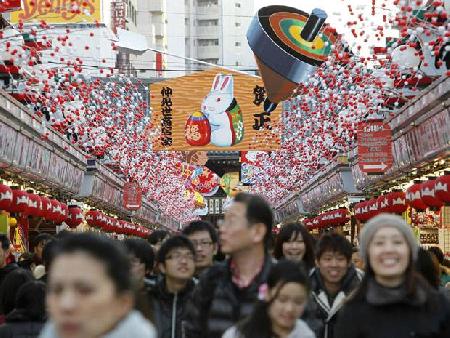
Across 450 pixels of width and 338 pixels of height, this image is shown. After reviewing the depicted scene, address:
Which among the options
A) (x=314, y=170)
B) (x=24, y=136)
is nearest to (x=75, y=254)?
(x=24, y=136)

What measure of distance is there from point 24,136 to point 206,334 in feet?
45.8

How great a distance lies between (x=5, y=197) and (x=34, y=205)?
2.59 meters

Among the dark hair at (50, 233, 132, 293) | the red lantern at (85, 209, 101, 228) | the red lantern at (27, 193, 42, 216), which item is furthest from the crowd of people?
the red lantern at (85, 209, 101, 228)

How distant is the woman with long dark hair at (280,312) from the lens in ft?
15.3

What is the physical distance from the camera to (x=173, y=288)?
637cm

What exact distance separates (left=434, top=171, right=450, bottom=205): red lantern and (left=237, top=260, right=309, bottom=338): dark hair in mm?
10147

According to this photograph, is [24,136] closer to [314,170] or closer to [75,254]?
[75,254]

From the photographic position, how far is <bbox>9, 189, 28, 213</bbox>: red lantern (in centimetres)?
1743

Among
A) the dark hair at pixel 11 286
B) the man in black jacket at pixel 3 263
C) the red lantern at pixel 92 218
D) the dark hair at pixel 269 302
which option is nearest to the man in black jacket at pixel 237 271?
the dark hair at pixel 269 302

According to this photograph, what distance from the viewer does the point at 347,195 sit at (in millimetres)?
29094

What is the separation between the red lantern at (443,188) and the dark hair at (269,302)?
10147 mm

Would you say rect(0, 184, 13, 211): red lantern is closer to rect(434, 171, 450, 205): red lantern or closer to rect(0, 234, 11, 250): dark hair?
rect(434, 171, 450, 205): red lantern

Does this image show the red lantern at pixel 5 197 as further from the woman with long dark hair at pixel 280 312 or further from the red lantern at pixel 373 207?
the woman with long dark hair at pixel 280 312

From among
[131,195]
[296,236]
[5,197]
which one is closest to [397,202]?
[5,197]
